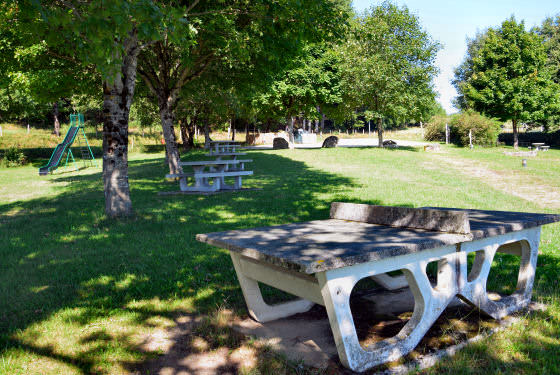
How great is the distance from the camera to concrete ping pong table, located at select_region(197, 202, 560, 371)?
8.59 ft

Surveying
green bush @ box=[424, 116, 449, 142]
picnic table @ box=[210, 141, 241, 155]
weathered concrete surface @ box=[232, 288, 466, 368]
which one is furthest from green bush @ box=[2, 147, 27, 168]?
green bush @ box=[424, 116, 449, 142]

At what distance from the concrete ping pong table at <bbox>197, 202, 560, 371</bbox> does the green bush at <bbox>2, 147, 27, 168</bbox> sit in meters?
31.7

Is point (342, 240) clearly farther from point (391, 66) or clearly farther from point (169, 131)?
point (391, 66)

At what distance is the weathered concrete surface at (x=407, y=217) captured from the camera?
3.12m

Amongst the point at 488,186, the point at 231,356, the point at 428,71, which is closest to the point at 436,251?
the point at 231,356

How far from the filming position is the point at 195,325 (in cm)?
366

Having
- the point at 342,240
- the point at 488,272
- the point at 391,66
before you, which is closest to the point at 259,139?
the point at 391,66

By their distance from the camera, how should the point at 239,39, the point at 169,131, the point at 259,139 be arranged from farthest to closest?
the point at 259,139
the point at 169,131
the point at 239,39

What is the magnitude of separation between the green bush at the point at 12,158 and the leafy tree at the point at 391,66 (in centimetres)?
2386

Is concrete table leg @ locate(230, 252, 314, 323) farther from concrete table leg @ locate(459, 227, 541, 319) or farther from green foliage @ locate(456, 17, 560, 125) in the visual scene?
green foliage @ locate(456, 17, 560, 125)

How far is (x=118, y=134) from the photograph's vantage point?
26.5 ft

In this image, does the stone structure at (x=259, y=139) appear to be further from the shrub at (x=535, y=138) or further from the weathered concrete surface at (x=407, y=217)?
the weathered concrete surface at (x=407, y=217)

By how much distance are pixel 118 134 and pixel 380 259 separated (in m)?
6.68

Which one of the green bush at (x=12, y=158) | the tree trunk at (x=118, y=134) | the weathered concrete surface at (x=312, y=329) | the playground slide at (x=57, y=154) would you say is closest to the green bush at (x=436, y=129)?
the playground slide at (x=57, y=154)
